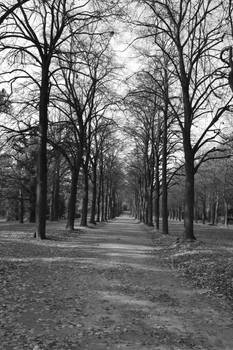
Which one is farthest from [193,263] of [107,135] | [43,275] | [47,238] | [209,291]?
[107,135]

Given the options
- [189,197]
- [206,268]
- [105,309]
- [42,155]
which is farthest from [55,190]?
[105,309]

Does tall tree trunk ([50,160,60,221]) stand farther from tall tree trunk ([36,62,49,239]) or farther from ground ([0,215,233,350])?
ground ([0,215,233,350])

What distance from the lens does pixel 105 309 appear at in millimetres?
7309

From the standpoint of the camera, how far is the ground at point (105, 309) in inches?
221

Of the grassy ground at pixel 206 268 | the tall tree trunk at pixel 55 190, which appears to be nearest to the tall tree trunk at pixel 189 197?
the grassy ground at pixel 206 268

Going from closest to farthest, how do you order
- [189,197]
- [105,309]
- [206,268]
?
[105,309]
[206,268]
[189,197]

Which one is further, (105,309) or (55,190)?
(55,190)

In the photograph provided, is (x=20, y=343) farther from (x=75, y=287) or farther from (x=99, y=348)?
(x=75, y=287)

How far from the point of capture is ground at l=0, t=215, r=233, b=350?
5609 millimetres

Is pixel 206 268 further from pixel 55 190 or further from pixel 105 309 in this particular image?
pixel 55 190

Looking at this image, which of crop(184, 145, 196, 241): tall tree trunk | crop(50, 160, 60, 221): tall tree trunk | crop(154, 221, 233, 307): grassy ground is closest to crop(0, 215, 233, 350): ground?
crop(154, 221, 233, 307): grassy ground

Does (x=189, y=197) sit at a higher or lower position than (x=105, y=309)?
higher

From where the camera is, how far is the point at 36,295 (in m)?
8.32

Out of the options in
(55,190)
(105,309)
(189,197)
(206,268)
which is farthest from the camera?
(55,190)
